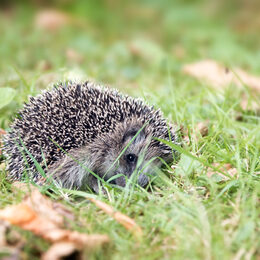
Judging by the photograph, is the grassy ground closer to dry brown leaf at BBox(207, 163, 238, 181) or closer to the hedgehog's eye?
dry brown leaf at BBox(207, 163, 238, 181)

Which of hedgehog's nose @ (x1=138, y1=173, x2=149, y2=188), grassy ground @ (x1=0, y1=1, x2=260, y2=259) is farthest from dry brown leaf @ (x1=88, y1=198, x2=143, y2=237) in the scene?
hedgehog's nose @ (x1=138, y1=173, x2=149, y2=188)


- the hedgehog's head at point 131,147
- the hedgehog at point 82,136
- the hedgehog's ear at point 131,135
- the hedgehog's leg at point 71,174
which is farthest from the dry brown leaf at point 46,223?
the hedgehog's ear at point 131,135

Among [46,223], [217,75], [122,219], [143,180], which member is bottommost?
[46,223]

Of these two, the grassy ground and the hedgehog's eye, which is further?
the hedgehog's eye

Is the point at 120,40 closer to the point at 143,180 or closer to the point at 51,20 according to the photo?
the point at 51,20

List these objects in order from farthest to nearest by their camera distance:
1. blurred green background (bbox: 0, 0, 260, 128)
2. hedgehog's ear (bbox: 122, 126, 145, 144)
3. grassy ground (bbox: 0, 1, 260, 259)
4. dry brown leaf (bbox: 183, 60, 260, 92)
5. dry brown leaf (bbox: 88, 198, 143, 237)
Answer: blurred green background (bbox: 0, 0, 260, 128) < dry brown leaf (bbox: 183, 60, 260, 92) < hedgehog's ear (bbox: 122, 126, 145, 144) < dry brown leaf (bbox: 88, 198, 143, 237) < grassy ground (bbox: 0, 1, 260, 259)

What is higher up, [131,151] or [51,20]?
[51,20]

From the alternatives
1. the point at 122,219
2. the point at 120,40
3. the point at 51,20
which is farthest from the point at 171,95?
the point at 51,20
